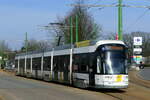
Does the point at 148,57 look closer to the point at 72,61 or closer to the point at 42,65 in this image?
the point at 42,65

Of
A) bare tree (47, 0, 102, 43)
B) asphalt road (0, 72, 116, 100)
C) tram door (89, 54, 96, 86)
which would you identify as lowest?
asphalt road (0, 72, 116, 100)

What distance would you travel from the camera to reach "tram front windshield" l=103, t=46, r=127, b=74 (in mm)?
22572

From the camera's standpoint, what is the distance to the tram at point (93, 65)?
22.5m

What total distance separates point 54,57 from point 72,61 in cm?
535

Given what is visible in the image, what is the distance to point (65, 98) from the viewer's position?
18422 mm

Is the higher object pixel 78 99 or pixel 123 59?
pixel 123 59

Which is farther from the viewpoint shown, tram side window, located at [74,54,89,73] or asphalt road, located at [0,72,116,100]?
tram side window, located at [74,54,89,73]

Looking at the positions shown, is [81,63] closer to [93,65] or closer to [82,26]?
[93,65]

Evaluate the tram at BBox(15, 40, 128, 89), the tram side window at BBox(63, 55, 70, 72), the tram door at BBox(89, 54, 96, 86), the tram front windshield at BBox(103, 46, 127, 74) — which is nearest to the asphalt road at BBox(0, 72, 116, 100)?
the tram door at BBox(89, 54, 96, 86)

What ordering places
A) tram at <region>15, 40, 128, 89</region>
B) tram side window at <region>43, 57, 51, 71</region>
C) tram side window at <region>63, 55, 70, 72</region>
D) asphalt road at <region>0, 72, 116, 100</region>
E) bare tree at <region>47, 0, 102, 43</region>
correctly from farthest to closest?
bare tree at <region>47, 0, 102, 43</region>
tram side window at <region>43, 57, 51, 71</region>
tram side window at <region>63, 55, 70, 72</region>
tram at <region>15, 40, 128, 89</region>
asphalt road at <region>0, 72, 116, 100</region>

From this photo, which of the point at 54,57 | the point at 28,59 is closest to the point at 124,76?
the point at 54,57

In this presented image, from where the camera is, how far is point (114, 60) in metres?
22.8

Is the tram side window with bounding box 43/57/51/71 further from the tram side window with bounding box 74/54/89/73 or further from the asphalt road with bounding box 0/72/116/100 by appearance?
the asphalt road with bounding box 0/72/116/100

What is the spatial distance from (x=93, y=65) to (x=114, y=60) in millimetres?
1283
